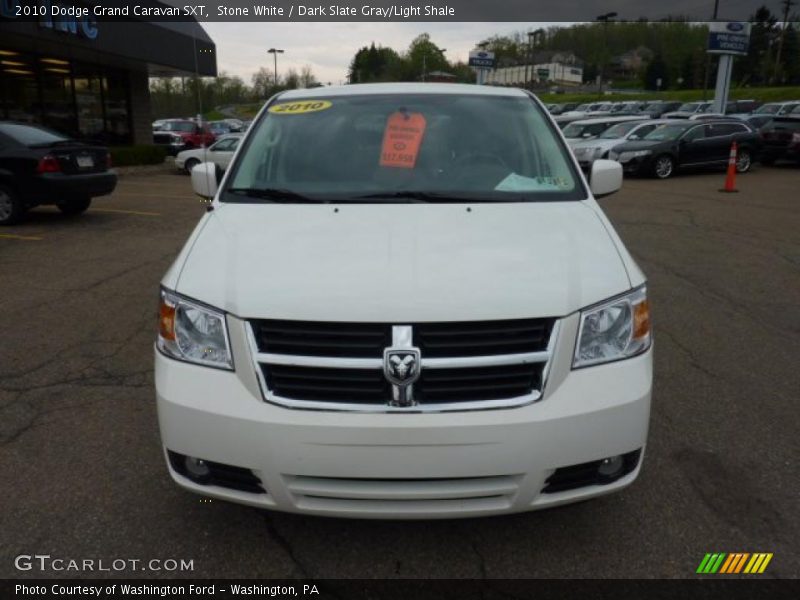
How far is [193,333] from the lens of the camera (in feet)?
8.01

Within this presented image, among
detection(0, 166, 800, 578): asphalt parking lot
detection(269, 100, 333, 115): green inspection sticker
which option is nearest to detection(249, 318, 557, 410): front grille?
detection(0, 166, 800, 578): asphalt parking lot

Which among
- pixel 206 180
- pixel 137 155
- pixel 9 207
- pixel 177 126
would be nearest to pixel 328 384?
pixel 206 180

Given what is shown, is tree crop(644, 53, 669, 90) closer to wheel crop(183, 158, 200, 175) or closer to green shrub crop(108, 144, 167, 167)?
green shrub crop(108, 144, 167, 167)

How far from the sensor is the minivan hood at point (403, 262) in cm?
229

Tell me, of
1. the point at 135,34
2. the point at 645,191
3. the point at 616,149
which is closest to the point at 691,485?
the point at 645,191

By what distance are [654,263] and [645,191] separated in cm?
813

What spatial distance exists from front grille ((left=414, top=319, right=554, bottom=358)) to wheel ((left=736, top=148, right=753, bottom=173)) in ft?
63.9

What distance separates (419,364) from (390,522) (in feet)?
3.05

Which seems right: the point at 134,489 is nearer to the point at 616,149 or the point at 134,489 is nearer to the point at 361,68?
the point at 616,149

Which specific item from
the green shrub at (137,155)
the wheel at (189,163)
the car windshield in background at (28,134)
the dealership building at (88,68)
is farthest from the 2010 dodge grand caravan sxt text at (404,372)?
the green shrub at (137,155)

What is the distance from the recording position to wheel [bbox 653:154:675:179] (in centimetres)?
1773

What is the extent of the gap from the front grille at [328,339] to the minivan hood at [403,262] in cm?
3

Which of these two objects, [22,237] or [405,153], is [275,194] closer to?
[405,153]

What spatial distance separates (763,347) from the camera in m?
4.86
